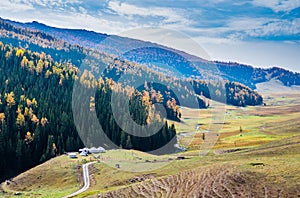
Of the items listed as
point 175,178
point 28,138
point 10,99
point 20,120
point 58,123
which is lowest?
point 28,138

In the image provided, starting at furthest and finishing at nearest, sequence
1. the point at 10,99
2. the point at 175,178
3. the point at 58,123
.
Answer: the point at 10,99 < the point at 58,123 < the point at 175,178

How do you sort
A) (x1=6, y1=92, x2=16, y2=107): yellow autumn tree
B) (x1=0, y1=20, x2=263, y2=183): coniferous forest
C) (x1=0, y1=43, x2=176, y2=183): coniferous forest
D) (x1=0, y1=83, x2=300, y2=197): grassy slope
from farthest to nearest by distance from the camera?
(x1=6, y1=92, x2=16, y2=107): yellow autumn tree, (x1=0, y1=20, x2=263, y2=183): coniferous forest, (x1=0, y1=43, x2=176, y2=183): coniferous forest, (x1=0, y1=83, x2=300, y2=197): grassy slope

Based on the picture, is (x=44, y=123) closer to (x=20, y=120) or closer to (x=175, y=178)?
(x=20, y=120)

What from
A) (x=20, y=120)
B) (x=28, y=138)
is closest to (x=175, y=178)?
(x=28, y=138)

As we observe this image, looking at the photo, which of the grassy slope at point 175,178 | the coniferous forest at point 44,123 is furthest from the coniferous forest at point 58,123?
the grassy slope at point 175,178

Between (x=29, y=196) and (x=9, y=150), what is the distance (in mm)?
62500

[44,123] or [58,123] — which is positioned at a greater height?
[44,123]

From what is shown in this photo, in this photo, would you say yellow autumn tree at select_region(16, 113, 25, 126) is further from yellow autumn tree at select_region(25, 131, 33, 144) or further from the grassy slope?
the grassy slope

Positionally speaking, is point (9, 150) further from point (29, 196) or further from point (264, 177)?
point (264, 177)

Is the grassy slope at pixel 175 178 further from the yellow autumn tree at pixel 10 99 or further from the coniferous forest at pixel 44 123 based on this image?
the yellow autumn tree at pixel 10 99

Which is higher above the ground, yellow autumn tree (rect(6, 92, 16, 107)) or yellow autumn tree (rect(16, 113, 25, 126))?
yellow autumn tree (rect(6, 92, 16, 107))

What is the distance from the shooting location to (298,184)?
145 ft

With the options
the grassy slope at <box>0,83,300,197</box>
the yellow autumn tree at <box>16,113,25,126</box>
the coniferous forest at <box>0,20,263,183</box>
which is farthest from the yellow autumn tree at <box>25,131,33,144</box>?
the grassy slope at <box>0,83,300,197</box>

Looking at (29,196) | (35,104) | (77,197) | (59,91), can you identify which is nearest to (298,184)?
(77,197)
